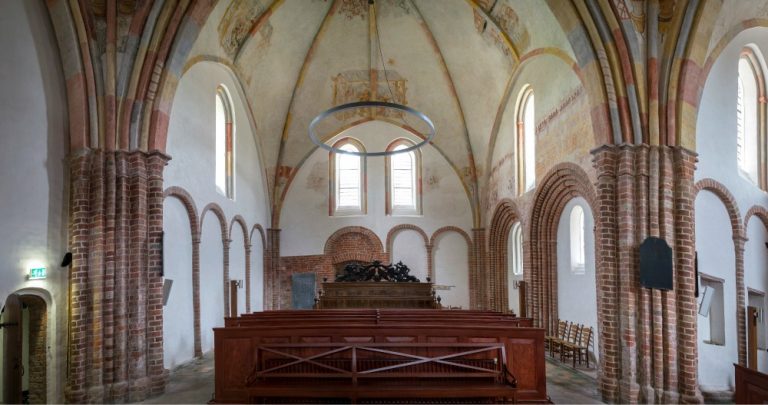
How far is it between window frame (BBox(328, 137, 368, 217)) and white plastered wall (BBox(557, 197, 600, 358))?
928 cm

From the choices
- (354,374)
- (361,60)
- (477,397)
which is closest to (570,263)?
(477,397)

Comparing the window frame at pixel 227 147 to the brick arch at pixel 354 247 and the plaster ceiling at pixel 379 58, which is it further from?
the brick arch at pixel 354 247

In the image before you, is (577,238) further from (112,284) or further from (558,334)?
(112,284)

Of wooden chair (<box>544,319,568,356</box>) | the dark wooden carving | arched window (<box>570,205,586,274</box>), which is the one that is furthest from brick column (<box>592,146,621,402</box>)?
the dark wooden carving

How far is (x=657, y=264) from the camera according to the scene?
841 centimetres

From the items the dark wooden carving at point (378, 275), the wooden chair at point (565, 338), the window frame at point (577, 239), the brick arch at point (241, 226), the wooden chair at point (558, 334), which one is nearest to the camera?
the wooden chair at point (565, 338)

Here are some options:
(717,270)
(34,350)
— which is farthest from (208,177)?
(717,270)

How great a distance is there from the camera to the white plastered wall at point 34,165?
775 cm

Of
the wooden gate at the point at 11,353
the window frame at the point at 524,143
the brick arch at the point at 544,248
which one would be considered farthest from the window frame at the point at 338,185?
the wooden gate at the point at 11,353

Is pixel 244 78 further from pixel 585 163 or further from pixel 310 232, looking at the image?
pixel 585 163

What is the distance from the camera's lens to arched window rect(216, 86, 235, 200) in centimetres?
1531

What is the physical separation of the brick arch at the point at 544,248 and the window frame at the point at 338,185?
26.8ft

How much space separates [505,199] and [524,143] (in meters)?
2.09

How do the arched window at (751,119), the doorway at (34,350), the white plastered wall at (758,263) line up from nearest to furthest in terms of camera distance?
the doorway at (34,350)
the white plastered wall at (758,263)
the arched window at (751,119)
